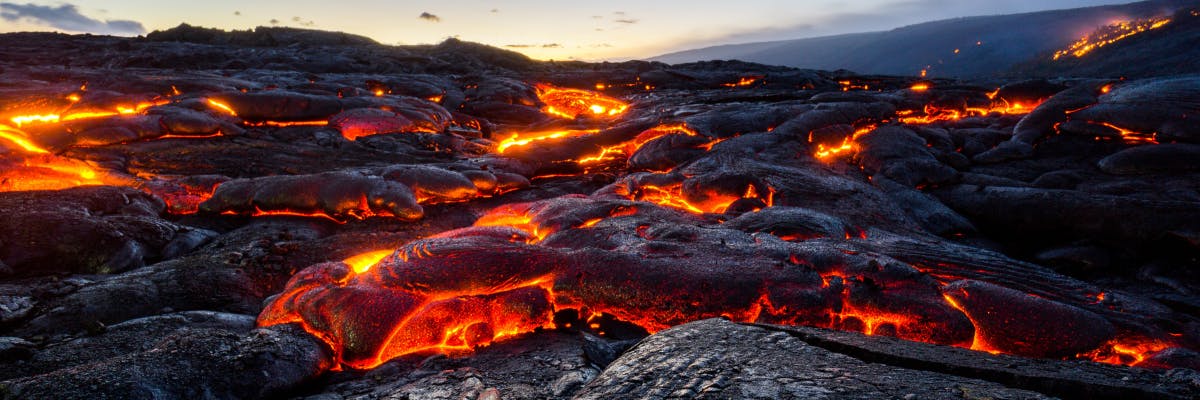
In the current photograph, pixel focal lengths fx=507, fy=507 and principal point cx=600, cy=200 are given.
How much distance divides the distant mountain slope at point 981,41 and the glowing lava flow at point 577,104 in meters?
73.4

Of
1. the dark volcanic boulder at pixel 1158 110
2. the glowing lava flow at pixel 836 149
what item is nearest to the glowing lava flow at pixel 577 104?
the glowing lava flow at pixel 836 149

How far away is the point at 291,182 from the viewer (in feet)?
26.2

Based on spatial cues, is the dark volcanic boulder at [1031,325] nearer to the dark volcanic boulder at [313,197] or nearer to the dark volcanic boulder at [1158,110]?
the dark volcanic boulder at [313,197]

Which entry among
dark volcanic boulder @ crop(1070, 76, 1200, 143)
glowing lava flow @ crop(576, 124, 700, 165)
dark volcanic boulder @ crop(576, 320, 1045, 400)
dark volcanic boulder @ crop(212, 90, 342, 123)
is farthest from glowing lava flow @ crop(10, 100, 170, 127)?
dark volcanic boulder @ crop(1070, 76, 1200, 143)

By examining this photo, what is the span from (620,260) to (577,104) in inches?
705

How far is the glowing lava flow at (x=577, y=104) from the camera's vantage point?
2070 centimetres

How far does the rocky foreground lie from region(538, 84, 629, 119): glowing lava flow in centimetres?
754

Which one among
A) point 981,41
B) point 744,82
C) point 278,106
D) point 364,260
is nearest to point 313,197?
point 364,260

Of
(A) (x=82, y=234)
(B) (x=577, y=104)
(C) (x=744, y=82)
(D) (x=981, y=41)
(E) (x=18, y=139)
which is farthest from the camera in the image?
(D) (x=981, y=41)

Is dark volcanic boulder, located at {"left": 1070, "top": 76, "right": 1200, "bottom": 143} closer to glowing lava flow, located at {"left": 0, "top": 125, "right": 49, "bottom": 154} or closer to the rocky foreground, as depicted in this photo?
the rocky foreground

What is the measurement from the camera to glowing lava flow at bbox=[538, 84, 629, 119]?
20.7m

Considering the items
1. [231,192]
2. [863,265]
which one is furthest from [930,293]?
[231,192]

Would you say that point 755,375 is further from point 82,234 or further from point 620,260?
point 82,234

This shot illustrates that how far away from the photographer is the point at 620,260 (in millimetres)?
4820
